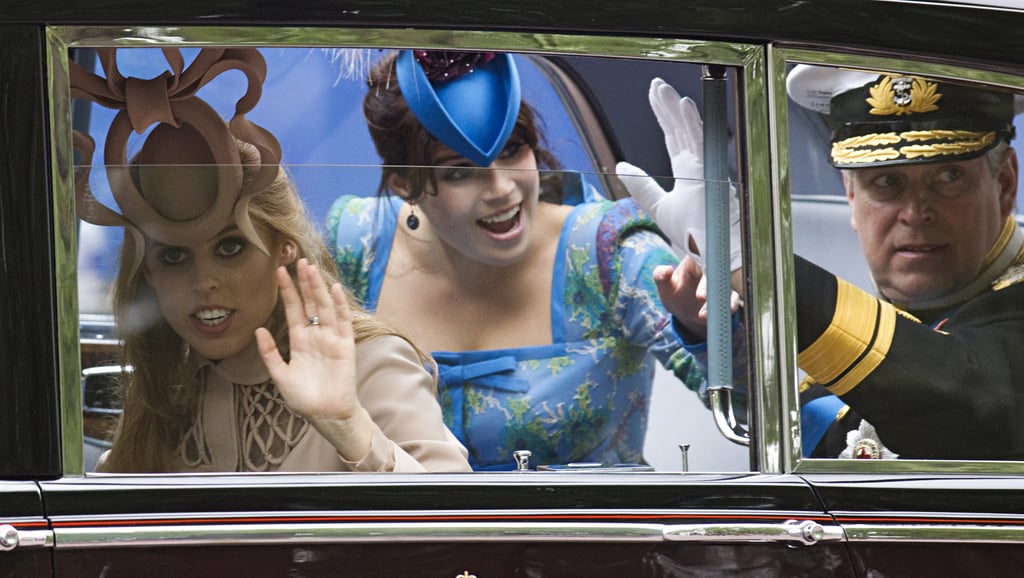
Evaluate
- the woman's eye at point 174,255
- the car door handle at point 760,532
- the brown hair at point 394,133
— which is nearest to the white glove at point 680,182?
the brown hair at point 394,133

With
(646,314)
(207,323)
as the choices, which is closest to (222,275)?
(207,323)

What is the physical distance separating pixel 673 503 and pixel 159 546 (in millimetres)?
922

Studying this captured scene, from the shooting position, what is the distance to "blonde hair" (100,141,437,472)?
227cm

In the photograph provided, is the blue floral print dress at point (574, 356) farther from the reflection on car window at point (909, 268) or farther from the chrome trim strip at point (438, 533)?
the reflection on car window at point (909, 268)

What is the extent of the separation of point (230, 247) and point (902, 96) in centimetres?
139

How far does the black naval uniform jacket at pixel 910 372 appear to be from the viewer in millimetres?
2500

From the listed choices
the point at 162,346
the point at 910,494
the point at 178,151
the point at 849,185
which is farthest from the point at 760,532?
the point at 178,151

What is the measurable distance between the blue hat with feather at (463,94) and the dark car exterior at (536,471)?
7 cm

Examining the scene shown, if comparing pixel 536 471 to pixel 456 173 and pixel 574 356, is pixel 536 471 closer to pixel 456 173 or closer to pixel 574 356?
pixel 574 356

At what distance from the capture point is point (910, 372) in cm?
257

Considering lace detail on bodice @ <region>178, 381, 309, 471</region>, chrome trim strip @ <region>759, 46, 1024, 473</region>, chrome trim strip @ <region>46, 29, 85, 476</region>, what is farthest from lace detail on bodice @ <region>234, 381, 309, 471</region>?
chrome trim strip @ <region>759, 46, 1024, 473</region>

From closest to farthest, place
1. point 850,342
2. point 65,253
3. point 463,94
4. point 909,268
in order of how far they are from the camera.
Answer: point 65,253
point 463,94
point 850,342
point 909,268

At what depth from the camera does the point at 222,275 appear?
233 cm

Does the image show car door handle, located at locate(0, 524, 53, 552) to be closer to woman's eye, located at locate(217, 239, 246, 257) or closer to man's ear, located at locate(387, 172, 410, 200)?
woman's eye, located at locate(217, 239, 246, 257)
